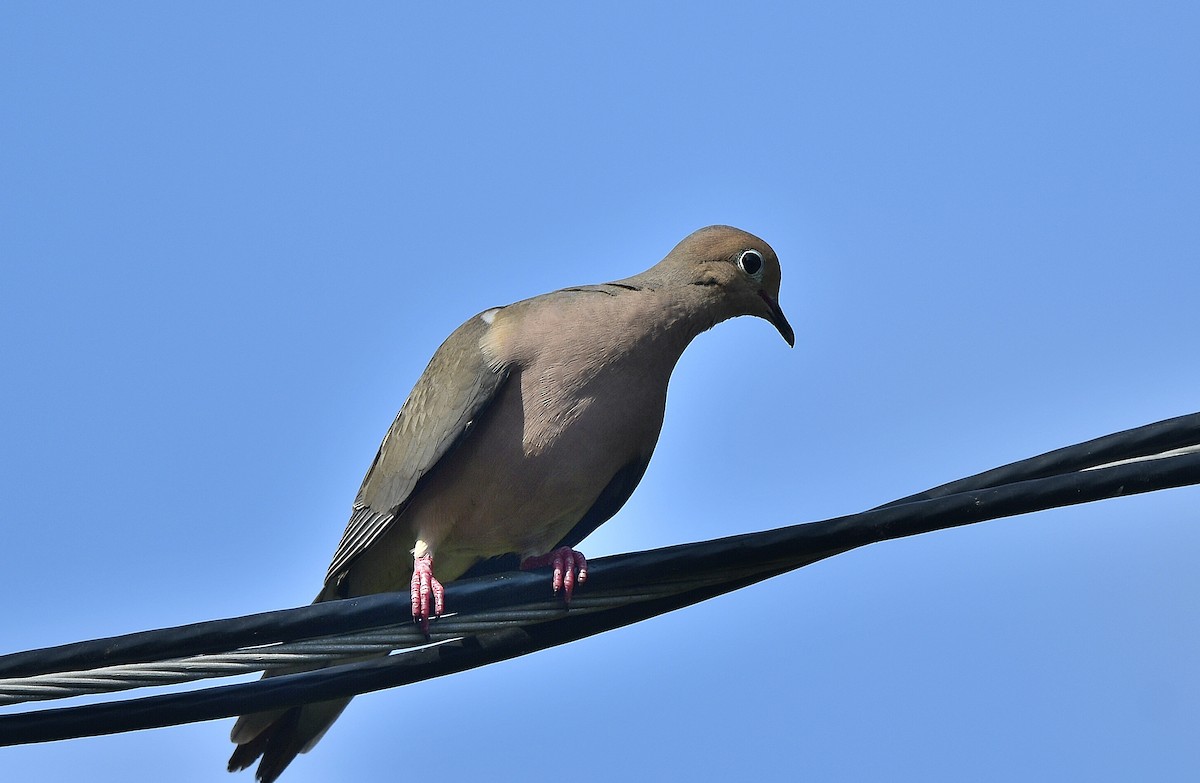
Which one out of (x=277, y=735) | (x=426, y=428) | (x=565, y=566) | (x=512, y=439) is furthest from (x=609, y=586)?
(x=277, y=735)

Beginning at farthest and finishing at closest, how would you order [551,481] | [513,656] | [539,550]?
1. [539,550]
2. [551,481]
3. [513,656]

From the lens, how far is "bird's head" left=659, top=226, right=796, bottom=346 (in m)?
6.43

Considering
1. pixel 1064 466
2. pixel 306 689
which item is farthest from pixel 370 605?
pixel 1064 466

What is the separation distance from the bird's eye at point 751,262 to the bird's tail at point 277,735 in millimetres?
2602

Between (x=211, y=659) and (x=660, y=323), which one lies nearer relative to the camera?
(x=211, y=659)

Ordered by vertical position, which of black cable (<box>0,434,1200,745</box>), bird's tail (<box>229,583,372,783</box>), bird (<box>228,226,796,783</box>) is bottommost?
black cable (<box>0,434,1200,745</box>)

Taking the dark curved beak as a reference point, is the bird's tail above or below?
below

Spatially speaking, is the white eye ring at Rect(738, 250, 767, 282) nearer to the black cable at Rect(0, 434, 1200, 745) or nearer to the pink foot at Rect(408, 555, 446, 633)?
the pink foot at Rect(408, 555, 446, 633)

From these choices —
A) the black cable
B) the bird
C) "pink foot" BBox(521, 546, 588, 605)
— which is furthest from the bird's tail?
the black cable

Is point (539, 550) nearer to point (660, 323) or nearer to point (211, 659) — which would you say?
point (660, 323)

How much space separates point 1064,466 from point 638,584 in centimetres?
118

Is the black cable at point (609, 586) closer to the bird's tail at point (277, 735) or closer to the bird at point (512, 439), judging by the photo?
the bird at point (512, 439)

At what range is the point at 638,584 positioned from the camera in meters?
4.04

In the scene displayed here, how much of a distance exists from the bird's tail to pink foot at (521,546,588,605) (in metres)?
1.00
